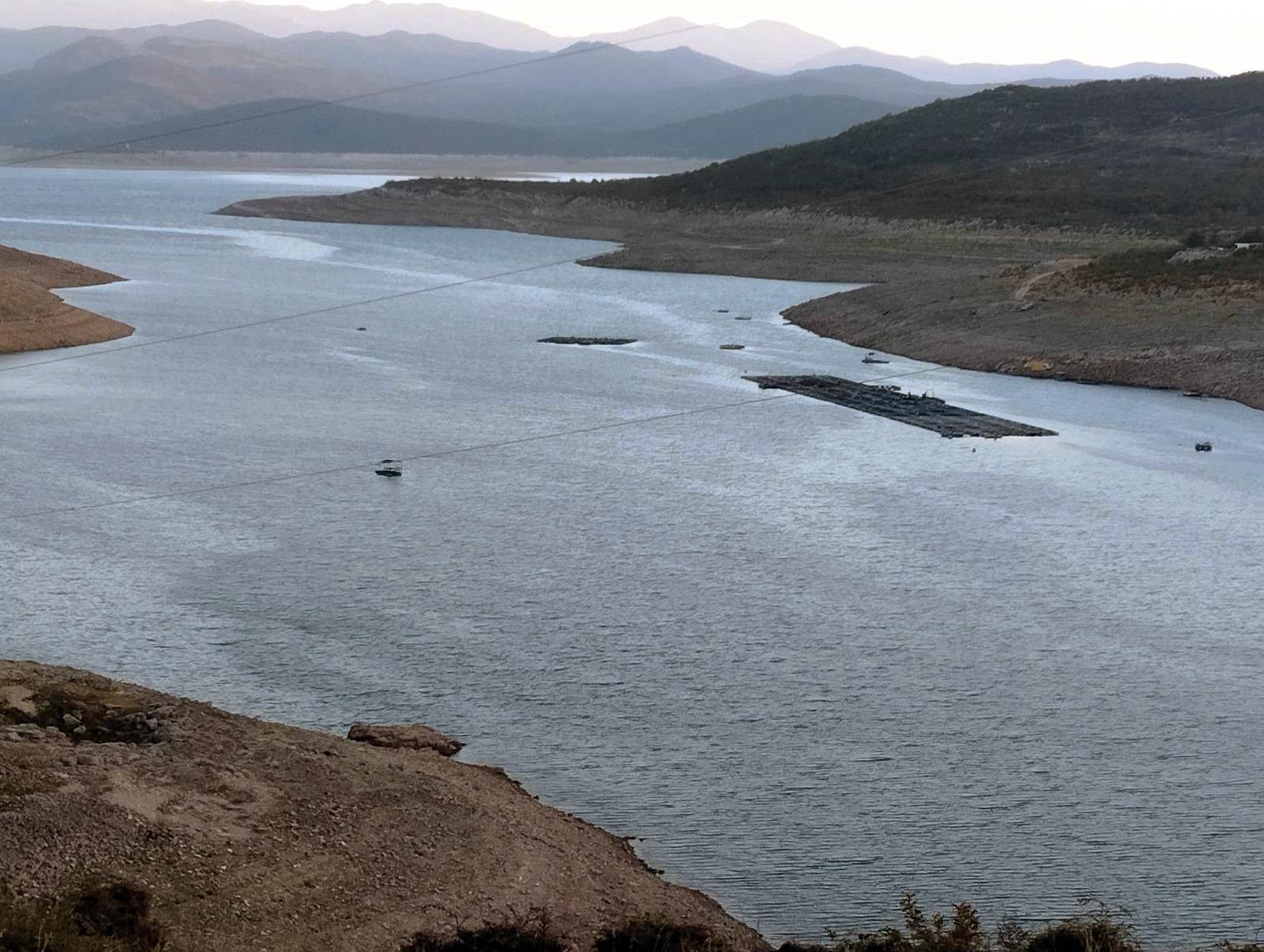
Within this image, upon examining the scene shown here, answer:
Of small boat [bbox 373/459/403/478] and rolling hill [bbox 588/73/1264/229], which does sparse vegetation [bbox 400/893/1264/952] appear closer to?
small boat [bbox 373/459/403/478]

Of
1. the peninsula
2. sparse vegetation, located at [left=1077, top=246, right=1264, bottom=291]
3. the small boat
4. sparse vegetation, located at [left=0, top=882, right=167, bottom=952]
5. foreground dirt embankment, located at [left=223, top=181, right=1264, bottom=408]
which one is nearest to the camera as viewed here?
sparse vegetation, located at [left=0, top=882, right=167, bottom=952]

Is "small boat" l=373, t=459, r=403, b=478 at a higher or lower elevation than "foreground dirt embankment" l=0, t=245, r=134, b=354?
lower

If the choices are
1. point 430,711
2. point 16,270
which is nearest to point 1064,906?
point 430,711

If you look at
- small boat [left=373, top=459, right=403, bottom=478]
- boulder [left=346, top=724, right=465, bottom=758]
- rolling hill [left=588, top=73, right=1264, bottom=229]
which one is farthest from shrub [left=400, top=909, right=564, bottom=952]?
rolling hill [left=588, top=73, right=1264, bottom=229]

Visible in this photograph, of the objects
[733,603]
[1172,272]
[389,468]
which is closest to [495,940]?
[733,603]

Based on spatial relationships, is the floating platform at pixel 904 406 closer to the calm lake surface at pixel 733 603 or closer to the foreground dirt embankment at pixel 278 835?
the calm lake surface at pixel 733 603

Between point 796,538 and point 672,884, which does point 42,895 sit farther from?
point 796,538
